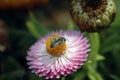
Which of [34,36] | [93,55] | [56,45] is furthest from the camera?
[34,36]

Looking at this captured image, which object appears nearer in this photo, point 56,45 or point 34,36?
point 56,45

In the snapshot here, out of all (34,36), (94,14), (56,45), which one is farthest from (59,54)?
(34,36)

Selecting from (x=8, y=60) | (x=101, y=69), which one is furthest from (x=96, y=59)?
(x=8, y=60)

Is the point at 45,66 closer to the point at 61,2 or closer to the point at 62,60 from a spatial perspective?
the point at 62,60

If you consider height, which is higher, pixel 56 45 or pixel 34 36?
pixel 34 36

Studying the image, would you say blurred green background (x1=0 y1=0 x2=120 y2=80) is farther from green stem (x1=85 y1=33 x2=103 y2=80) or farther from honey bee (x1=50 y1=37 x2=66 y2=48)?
honey bee (x1=50 y1=37 x2=66 y2=48)

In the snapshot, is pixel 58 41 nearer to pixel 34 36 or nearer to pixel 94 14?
pixel 94 14

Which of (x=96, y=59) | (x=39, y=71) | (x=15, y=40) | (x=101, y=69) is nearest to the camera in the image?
(x=39, y=71)
